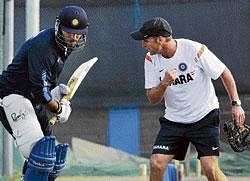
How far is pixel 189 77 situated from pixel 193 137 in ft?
1.42

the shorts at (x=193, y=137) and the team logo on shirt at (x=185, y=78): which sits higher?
the team logo on shirt at (x=185, y=78)

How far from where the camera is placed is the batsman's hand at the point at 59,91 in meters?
5.55

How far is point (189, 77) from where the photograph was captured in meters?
5.52

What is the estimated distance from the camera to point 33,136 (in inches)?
200

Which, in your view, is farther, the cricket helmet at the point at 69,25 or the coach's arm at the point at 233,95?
the coach's arm at the point at 233,95

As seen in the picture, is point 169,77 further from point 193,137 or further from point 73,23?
point 73,23

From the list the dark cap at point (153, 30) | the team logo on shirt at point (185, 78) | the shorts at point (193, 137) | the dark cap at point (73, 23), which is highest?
the dark cap at point (73, 23)

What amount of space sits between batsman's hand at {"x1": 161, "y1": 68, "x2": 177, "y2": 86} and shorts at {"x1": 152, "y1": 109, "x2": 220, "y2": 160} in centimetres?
49

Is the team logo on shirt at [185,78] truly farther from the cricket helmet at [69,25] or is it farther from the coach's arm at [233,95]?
the cricket helmet at [69,25]

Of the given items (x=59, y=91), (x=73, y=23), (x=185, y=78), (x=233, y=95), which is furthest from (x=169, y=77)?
(x=59, y=91)

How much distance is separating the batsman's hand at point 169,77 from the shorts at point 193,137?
0.49 metres

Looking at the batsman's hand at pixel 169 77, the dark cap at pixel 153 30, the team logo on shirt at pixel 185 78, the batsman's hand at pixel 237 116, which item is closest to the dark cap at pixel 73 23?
the dark cap at pixel 153 30

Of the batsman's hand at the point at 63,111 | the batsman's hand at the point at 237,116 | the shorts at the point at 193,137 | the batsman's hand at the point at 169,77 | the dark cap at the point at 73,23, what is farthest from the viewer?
the shorts at the point at 193,137

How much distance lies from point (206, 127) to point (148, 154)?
7.50 feet
